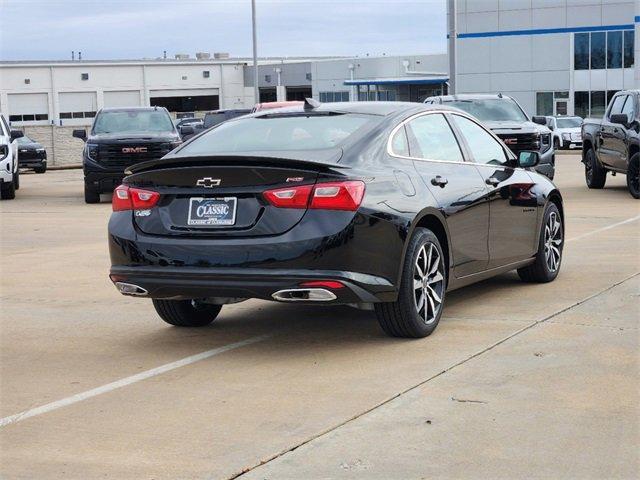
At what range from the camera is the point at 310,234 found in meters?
6.87

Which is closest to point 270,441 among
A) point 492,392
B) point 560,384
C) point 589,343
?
point 492,392

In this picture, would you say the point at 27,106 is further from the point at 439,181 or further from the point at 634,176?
the point at 439,181

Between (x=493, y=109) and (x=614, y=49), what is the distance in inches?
1886

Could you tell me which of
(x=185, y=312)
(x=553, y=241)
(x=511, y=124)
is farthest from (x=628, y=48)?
(x=185, y=312)

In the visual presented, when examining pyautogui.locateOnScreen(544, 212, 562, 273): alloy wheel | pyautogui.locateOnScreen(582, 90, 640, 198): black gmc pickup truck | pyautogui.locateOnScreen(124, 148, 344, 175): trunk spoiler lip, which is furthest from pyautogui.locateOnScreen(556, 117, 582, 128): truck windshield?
pyautogui.locateOnScreen(124, 148, 344, 175): trunk spoiler lip

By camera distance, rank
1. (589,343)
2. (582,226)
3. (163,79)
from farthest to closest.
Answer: (163,79)
(582,226)
(589,343)

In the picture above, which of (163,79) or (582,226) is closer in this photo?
(582,226)

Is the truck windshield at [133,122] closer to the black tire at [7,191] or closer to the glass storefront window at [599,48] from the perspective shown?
the black tire at [7,191]

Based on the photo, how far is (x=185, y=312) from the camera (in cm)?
820

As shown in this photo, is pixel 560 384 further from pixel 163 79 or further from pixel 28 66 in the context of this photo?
pixel 163 79

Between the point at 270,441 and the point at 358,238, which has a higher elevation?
the point at 358,238

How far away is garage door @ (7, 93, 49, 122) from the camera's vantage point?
86875 mm

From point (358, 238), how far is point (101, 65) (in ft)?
285

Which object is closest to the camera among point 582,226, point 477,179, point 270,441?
point 270,441
